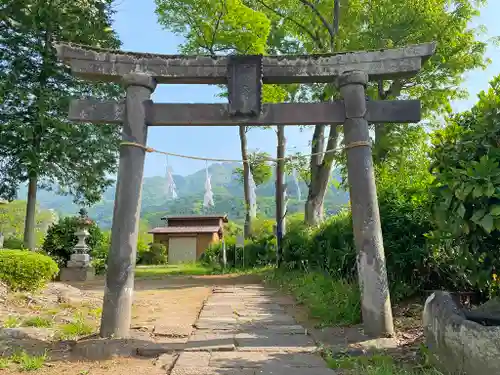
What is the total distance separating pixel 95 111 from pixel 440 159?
14.4 ft

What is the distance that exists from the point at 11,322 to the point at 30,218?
12699 millimetres

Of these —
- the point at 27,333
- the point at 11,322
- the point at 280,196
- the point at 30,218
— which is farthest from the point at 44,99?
the point at 27,333

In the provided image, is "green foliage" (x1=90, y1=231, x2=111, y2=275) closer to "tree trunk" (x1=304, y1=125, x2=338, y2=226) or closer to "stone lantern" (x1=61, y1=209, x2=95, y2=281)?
"stone lantern" (x1=61, y1=209, x2=95, y2=281)

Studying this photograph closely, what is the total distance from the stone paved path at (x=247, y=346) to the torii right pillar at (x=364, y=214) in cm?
88

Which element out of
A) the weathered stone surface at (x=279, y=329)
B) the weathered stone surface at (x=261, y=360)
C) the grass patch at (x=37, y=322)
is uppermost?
the grass patch at (x=37, y=322)

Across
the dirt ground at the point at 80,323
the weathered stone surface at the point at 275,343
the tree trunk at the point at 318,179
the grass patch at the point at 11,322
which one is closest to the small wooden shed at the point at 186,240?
the tree trunk at the point at 318,179

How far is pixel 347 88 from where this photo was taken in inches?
233

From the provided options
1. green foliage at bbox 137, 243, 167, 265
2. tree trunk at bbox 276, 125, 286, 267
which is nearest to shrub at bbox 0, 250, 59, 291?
tree trunk at bbox 276, 125, 286, 267

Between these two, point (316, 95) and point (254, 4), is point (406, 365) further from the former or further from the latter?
point (254, 4)

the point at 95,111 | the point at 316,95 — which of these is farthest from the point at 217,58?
the point at 316,95

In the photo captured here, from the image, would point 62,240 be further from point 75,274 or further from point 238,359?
point 238,359

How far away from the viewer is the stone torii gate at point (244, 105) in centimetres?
561

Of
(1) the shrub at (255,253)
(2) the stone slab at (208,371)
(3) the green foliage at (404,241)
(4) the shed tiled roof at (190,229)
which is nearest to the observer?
(2) the stone slab at (208,371)

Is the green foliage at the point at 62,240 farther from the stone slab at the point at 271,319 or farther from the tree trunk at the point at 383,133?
the stone slab at the point at 271,319
